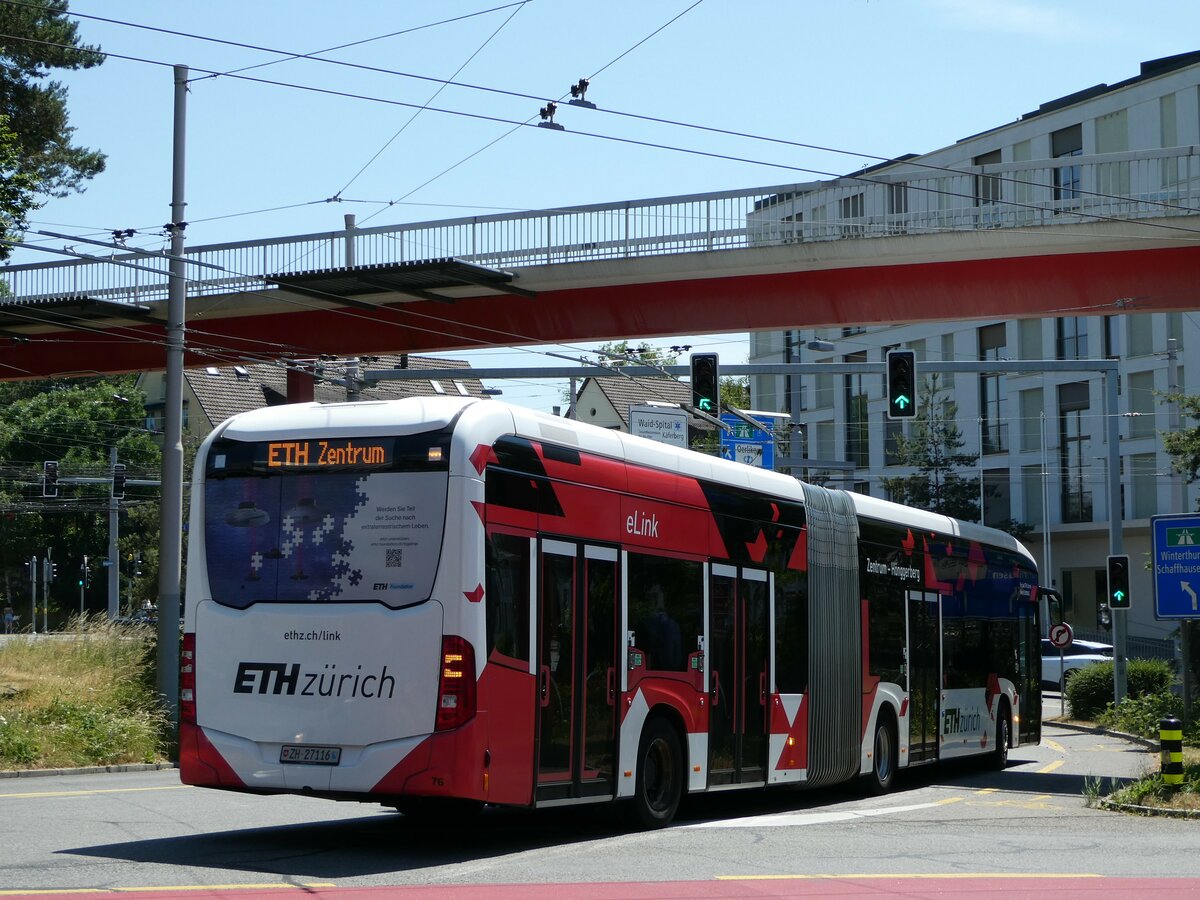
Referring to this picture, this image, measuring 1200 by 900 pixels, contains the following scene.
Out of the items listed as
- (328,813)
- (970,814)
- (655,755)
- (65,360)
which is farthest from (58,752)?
(65,360)

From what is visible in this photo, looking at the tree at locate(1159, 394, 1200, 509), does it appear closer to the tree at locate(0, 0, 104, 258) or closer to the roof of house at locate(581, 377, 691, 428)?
the tree at locate(0, 0, 104, 258)

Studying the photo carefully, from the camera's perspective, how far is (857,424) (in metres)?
75.1

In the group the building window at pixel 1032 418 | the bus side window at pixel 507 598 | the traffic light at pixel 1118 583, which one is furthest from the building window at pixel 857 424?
the bus side window at pixel 507 598

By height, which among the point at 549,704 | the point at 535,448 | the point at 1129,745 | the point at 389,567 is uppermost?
the point at 535,448

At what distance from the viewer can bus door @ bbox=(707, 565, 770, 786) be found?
14.5 meters

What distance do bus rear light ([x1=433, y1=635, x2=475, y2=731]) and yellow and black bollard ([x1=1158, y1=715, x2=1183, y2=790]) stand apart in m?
8.21

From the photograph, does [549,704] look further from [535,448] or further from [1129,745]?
[1129,745]

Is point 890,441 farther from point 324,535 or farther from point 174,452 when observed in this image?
point 324,535

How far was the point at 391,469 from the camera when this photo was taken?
450 inches

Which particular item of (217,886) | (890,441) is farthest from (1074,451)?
(217,886)

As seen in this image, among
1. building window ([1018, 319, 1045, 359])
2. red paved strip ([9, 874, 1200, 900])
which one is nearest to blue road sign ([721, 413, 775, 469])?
red paved strip ([9, 874, 1200, 900])

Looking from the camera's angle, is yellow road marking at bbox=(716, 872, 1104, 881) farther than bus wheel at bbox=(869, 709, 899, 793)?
No

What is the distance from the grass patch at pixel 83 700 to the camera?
20438 millimetres

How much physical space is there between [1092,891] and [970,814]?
5.78m
